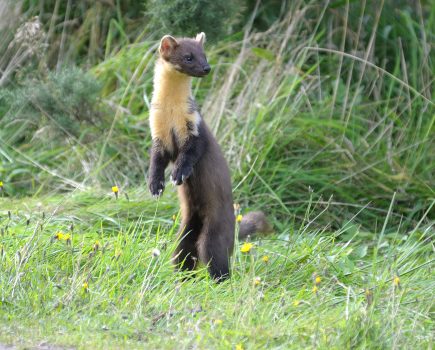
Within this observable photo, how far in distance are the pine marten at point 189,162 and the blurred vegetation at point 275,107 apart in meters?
1.42

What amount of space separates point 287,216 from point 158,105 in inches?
75.5

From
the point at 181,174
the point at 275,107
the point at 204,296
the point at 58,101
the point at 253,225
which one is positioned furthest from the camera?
the point at 58,101

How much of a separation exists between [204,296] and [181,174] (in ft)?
3.25

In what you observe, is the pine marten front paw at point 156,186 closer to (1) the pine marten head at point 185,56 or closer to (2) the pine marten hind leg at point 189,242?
(2) the pine marten hind leg at point 189,242

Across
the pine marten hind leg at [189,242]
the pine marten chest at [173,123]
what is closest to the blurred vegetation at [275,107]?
the pine marten hind leg at [189,242]

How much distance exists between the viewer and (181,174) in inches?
248

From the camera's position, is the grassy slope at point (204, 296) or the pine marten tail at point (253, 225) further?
the pine marten tail at point (253, 225)

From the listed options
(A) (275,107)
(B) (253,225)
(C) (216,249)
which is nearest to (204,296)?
(C) (216,249)

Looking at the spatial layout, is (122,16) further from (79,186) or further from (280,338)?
(280,338)

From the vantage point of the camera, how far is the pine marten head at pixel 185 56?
6.55m

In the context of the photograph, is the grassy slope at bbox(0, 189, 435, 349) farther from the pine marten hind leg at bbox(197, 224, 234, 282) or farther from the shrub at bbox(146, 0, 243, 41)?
the shrub at bbox(146, 0, 243, 41)

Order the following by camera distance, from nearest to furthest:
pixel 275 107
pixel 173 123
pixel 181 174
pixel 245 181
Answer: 1. pixel 181 174
2. pixel 173 123
3. pixel 245 181
4. pixel 275 107

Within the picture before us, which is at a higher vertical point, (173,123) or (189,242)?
(173,123)

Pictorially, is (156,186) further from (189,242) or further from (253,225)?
(253,225)
